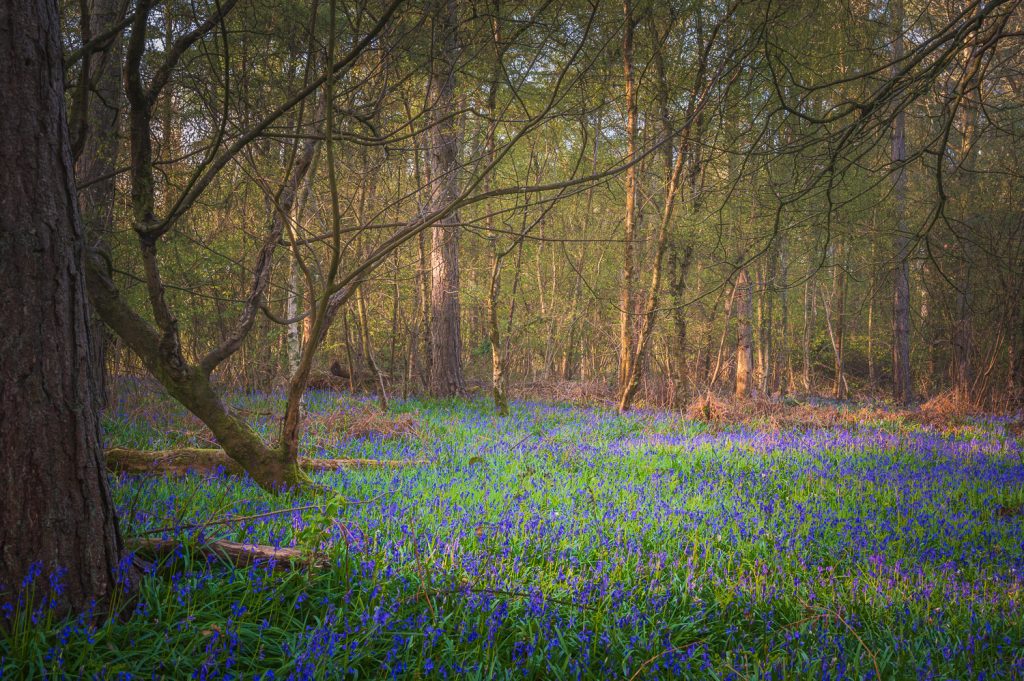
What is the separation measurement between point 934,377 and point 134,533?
21.5m

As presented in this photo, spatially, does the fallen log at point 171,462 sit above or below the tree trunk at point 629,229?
below

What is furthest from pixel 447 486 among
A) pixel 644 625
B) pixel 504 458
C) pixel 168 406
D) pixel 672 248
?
Answer: pixel 672 248

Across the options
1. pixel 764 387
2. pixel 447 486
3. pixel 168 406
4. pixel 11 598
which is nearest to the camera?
pixel 11 598

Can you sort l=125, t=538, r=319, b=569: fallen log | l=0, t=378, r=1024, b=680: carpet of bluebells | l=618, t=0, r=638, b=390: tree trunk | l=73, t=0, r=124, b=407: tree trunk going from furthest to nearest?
1. l=618, t=0, r=638, b=390: tree trunk
2. l=73, t=0, r=124, b=407: tree trunk
3. l=125, t=538, r=319, b=569: fallen log
4. l=0, t=378, r=1024, b=680: carpet of bluebells

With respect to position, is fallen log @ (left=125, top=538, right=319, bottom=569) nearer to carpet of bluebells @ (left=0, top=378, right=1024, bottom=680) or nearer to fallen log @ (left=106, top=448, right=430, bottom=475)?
carpet of bluebells @ (left=0, top=378, right=1024, bottom=680)

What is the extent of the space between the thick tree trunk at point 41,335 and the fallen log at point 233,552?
0.49 metres

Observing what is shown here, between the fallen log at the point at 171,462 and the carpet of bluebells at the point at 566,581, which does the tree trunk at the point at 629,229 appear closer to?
the carpet of bluebells at the point at 566,581

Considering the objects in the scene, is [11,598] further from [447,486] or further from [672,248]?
[672,248]

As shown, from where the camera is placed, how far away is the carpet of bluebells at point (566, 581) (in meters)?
2.14

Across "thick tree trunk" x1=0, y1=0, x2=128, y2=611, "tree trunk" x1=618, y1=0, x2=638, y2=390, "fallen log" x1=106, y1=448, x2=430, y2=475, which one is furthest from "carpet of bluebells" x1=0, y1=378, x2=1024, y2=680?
"tree trunk" x1=618, y1=0, x2=638, y2=390

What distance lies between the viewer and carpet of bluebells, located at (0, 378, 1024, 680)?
2143 millimetres

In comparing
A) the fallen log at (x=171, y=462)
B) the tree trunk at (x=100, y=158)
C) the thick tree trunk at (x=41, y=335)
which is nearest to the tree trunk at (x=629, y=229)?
the fallen log at (x=171, y=462)

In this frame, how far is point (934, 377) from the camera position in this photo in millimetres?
17562

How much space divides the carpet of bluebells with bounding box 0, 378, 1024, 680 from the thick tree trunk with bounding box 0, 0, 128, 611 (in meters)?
0.15
